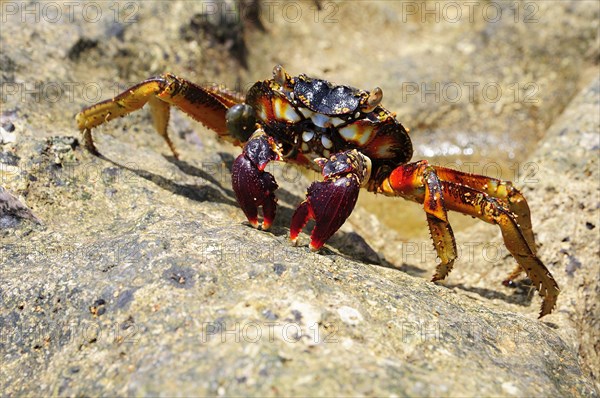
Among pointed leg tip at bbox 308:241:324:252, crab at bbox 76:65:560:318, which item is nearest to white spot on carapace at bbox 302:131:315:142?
crab at bbox 76:65:560:318

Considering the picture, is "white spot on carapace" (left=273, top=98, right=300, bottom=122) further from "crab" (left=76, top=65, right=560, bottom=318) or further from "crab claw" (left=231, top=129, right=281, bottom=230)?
"crab claw" (left=231, top=129, right=281, bottom=230)

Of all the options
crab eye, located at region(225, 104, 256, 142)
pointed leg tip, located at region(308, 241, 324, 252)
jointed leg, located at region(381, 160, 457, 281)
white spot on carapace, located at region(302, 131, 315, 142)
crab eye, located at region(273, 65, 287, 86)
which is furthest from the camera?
crab eye, located at region(225, 104, 256, 142)

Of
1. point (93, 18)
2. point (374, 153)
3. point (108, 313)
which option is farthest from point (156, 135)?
point (108, 313)

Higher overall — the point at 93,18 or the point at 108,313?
the point at 93,18

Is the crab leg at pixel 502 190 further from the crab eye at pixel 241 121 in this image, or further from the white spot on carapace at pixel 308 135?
the crab eye at pixel 241 121

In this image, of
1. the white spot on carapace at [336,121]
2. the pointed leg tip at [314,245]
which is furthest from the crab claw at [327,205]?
the white spot on carapace at [336,121]

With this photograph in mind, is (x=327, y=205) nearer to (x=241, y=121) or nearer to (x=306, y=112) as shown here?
(x=306, y=112)

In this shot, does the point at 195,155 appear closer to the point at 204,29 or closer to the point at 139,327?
the point at 204,29
